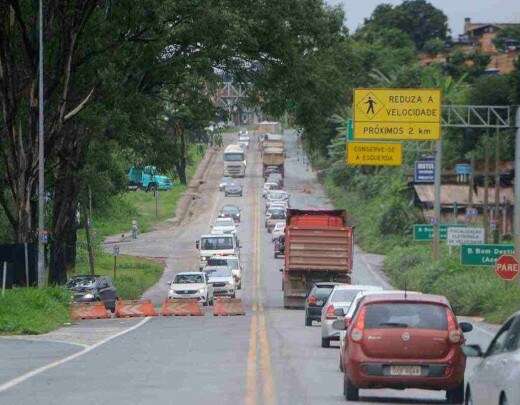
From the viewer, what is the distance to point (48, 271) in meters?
53.7

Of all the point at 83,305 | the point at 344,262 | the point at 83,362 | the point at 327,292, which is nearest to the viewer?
the point at 83,362

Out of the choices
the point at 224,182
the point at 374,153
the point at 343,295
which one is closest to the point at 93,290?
the point at 374,153

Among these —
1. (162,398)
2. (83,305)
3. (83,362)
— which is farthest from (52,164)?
(162,398)

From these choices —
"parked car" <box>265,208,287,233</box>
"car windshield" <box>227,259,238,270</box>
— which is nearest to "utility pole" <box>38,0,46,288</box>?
"car windshield" <box>227,259,238,270</box>

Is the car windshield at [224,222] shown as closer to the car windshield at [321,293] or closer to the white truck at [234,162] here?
the white truck at [234,162]

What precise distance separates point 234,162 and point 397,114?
77.5 meters

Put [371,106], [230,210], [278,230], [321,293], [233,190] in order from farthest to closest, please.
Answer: [233,190] → [230,210] → [278,230] → [371,106] → [321,293]

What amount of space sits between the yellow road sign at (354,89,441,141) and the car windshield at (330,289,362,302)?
19.2 m

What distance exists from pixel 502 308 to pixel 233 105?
1438 centimetres

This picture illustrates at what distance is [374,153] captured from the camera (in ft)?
168

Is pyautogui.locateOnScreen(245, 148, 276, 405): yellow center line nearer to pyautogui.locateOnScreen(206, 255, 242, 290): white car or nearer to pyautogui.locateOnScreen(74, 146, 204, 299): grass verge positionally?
pyautogui.locateOnScreen(206, 255, 242, 290): white car

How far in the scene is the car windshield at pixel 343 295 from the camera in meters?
31.0

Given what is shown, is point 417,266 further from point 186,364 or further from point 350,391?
point 350,391

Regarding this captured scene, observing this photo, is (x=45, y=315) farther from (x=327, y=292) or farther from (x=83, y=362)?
(x=83, y=362)
